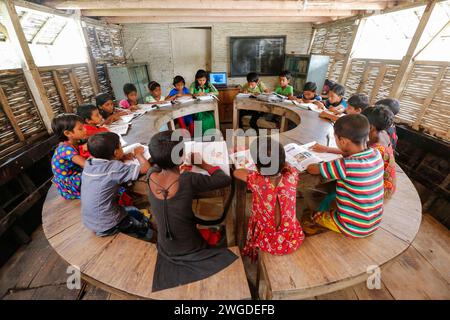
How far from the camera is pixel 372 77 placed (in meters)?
3.95

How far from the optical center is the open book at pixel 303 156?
160 cm

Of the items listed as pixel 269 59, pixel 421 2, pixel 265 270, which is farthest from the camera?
pixel 269 59

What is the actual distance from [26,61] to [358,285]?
466 centimetres

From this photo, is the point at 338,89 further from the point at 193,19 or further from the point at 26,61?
the point at 26,61

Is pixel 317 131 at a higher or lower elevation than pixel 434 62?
lower

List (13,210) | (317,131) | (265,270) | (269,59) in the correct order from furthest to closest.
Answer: (269,59)
(317,131)
(13,210)
(265,270)

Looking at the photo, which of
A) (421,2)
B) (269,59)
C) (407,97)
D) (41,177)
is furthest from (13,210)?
(269,59)

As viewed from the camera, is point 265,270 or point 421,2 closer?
point 265,270

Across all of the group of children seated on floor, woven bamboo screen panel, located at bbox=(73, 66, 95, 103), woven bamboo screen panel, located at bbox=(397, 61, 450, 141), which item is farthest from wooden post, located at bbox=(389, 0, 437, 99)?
woven bamboo screen panel, located at bbox=(73, 66, 95, 103)

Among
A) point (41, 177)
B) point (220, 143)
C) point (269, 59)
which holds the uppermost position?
point (269, 59)

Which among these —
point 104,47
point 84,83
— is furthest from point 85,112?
point 104,47

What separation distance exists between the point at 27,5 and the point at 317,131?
4.26m

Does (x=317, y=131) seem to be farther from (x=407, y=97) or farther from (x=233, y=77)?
(x=233, y=77)

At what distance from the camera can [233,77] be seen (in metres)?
6.34
